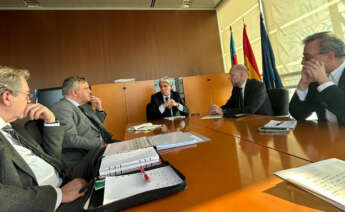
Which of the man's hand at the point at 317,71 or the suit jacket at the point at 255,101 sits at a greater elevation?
the man's hand at the point at 317,71

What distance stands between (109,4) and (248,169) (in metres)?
4.76

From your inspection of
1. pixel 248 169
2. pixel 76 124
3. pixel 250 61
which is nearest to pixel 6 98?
pixel 76 124

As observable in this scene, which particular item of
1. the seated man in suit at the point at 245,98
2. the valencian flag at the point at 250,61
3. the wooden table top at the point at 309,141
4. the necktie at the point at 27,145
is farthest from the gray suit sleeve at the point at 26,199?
the valencian flag at the point at 250,61

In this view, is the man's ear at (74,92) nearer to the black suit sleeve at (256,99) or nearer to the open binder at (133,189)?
the open binder at (133,189)

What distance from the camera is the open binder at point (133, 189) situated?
52 centimetres

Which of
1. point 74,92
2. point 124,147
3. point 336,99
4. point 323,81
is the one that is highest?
point 74,92

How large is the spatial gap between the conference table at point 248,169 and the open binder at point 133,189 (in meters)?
0.02

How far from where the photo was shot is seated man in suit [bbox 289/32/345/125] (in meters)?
1.21

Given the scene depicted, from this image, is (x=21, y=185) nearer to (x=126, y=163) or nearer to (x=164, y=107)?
(x=126, y=163)

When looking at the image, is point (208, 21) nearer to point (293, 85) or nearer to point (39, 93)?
point (293, 85)

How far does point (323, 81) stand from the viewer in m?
1.27

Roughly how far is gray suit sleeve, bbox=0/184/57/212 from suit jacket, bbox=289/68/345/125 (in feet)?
5.23

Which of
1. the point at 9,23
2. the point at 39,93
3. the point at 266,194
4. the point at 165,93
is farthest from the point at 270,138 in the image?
the point at 9,23

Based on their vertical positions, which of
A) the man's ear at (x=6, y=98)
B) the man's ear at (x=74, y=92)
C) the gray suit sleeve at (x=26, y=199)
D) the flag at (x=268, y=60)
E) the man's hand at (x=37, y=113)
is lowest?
the gray suit sleeve at (x=26, y=199)
